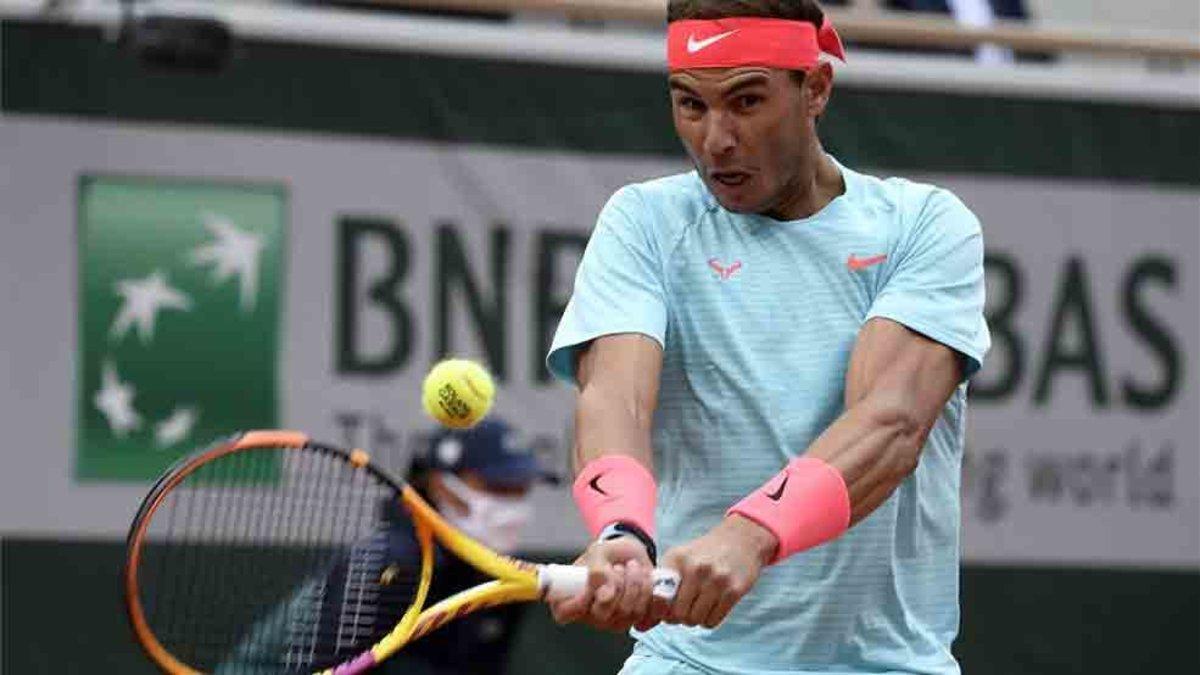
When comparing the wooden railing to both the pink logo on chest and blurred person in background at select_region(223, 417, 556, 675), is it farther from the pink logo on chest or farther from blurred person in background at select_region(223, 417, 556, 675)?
the pink logo on chest

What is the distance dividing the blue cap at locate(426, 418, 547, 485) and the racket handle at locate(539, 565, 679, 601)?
342cm

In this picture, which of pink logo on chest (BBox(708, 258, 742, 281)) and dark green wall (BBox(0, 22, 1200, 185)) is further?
dark green wall (BBox(0, 22, 1200, 185))

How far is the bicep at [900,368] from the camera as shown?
4.14 m

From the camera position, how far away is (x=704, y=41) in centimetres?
427

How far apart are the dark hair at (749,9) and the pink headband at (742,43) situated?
0.01 m

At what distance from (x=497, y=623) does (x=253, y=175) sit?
1.51 meters

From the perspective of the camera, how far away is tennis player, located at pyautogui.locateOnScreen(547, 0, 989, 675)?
4195mm

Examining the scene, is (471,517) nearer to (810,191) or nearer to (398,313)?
(398,313)

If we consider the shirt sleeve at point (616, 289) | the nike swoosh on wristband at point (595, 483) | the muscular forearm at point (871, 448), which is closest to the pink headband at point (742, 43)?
the shirt sleeve at point (616, 289)

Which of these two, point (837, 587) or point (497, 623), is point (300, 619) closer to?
point (837, 587)

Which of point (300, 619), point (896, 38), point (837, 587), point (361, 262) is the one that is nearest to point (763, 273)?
point (837, 587)

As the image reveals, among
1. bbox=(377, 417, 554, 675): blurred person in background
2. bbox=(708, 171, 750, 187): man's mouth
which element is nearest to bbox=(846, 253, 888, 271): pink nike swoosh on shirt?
bbox=(708, 171, 750, 187): man's mouth

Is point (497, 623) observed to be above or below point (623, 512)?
below

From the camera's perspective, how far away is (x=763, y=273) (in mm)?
4289
